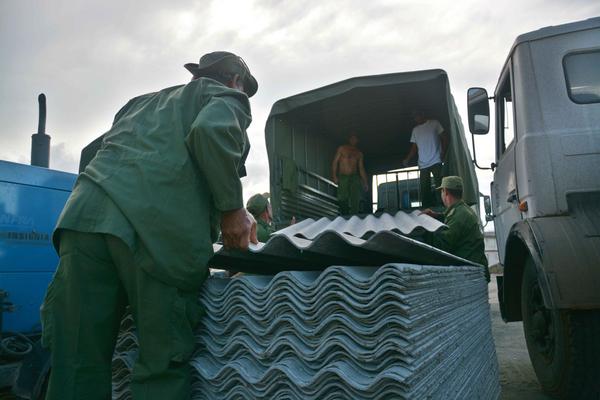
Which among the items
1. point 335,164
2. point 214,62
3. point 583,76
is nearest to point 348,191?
point 335,164

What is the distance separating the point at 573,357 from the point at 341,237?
2.23m

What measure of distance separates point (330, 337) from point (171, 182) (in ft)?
3.18

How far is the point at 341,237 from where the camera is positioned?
2.26 m

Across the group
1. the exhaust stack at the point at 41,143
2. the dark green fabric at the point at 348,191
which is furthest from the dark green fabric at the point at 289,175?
the exhaust stack at the point at 41,143

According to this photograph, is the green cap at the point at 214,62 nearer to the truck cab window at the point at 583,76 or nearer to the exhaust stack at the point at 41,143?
the truck cab window at the point at 583,76

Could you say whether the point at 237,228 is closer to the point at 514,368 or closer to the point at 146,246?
the point at 146,246

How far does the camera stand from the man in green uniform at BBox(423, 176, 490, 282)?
16.4ft

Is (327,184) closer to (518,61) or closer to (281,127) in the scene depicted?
(281,127)

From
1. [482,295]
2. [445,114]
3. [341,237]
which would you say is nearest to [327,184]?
[445,114]

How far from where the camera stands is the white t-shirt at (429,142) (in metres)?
6.79

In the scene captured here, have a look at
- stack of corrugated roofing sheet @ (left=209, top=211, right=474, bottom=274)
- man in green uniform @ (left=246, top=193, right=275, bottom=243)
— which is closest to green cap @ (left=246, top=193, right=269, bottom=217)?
man in green uniform @ (left=246, top=193, right=275, bottom=243)

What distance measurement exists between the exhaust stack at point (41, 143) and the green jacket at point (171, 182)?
163 inches

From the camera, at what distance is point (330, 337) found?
192cm

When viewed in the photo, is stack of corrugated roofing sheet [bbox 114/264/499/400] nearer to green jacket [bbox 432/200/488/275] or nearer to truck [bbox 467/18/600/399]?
truck [bbox 467/18/600/399]
